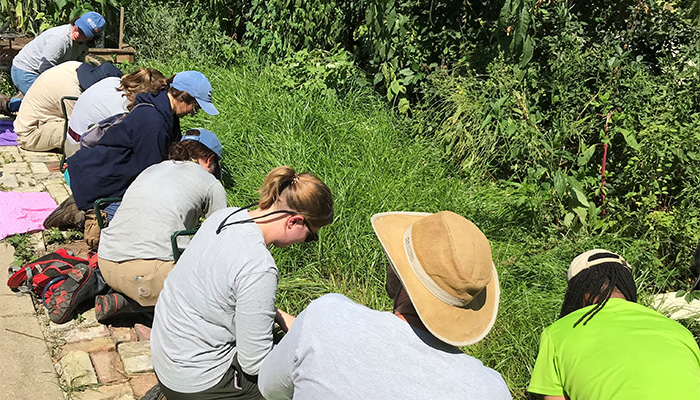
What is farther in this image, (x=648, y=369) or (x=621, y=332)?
(x=621, y=332)

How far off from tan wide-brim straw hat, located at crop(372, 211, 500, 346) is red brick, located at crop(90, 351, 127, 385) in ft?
→ 7.73

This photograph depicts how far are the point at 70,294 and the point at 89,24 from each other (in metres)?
4.03

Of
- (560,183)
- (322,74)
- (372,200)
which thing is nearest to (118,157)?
(372,200)

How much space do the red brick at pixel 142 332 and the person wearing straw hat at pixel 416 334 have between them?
2.37 metres

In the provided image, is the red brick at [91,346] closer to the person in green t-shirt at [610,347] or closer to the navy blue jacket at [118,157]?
the navy blue jacket at [118,157]

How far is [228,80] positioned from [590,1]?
3.70 metres

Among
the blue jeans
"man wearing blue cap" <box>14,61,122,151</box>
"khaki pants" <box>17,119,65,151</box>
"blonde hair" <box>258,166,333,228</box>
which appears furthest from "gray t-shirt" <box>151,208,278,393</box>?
the blue jeans

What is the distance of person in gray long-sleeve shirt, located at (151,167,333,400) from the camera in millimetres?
2451

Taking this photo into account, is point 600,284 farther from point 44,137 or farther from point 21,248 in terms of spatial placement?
point 44,137

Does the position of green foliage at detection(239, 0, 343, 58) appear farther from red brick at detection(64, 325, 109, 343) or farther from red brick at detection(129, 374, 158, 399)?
red brick at detection(129, 374, 158, 399)

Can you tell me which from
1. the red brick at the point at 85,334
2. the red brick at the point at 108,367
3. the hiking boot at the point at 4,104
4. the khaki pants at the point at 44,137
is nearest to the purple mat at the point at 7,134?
the hiking boot at the point at 4,104

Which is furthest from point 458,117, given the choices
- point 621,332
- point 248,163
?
point 621,332

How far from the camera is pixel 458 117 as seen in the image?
18.3 feet

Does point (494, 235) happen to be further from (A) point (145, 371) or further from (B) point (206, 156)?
(A) point (145, 371)
